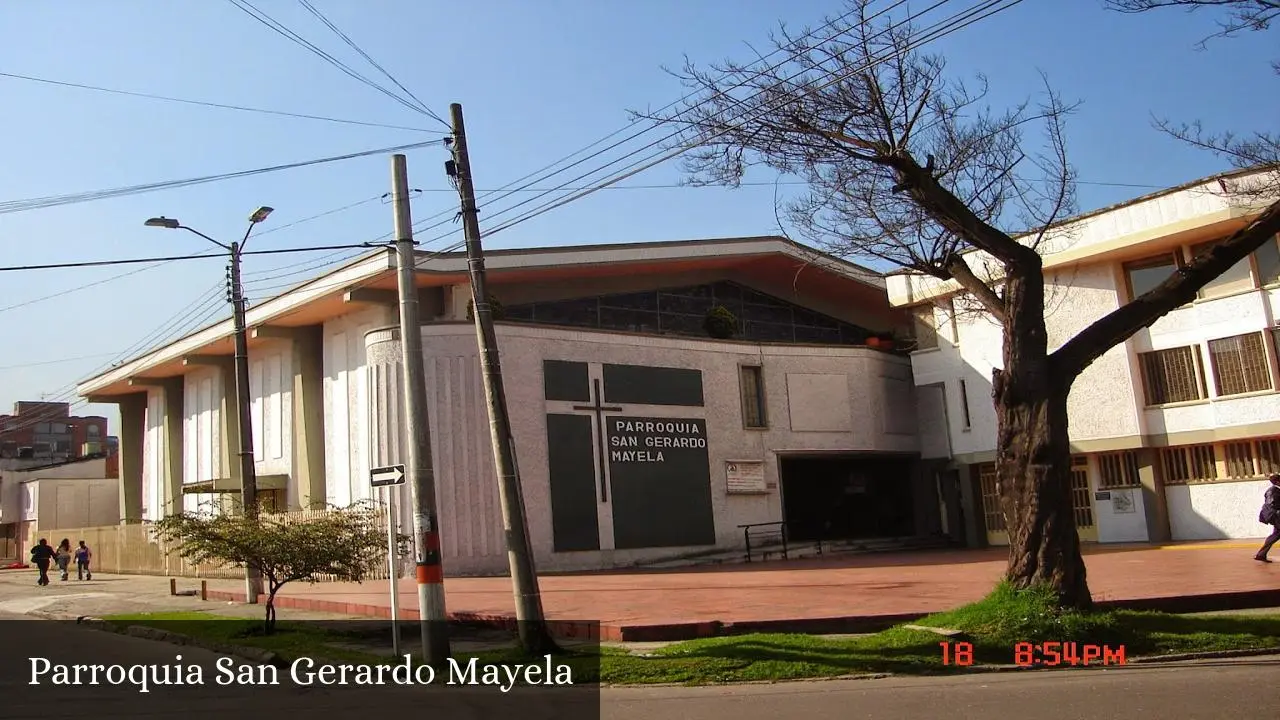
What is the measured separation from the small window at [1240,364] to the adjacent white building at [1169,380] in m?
0.03

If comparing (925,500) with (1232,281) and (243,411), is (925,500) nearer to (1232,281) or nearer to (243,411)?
(1232,281)

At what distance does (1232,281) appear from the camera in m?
25.6

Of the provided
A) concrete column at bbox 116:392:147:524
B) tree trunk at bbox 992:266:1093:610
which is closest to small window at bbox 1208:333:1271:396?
tree trunk at bbox 992:266:1093:610

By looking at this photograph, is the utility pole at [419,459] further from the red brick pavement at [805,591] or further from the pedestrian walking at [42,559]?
the pedestrian walking at [42,559]

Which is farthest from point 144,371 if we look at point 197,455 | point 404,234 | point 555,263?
point 404,234

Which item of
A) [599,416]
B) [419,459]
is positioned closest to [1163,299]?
[419,459]

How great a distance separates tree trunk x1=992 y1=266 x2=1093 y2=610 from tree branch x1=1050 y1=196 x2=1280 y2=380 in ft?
0.97

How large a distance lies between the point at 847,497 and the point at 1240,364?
12.1 m

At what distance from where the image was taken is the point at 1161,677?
948cm

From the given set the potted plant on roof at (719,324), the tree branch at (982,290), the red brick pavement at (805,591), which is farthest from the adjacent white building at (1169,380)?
the tree branch at (982,290)

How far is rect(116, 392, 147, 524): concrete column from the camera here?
4262 cm

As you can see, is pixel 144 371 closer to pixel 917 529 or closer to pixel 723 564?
pixel 723 564

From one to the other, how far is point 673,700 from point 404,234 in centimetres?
650

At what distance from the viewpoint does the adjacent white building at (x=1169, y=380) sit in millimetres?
24938
